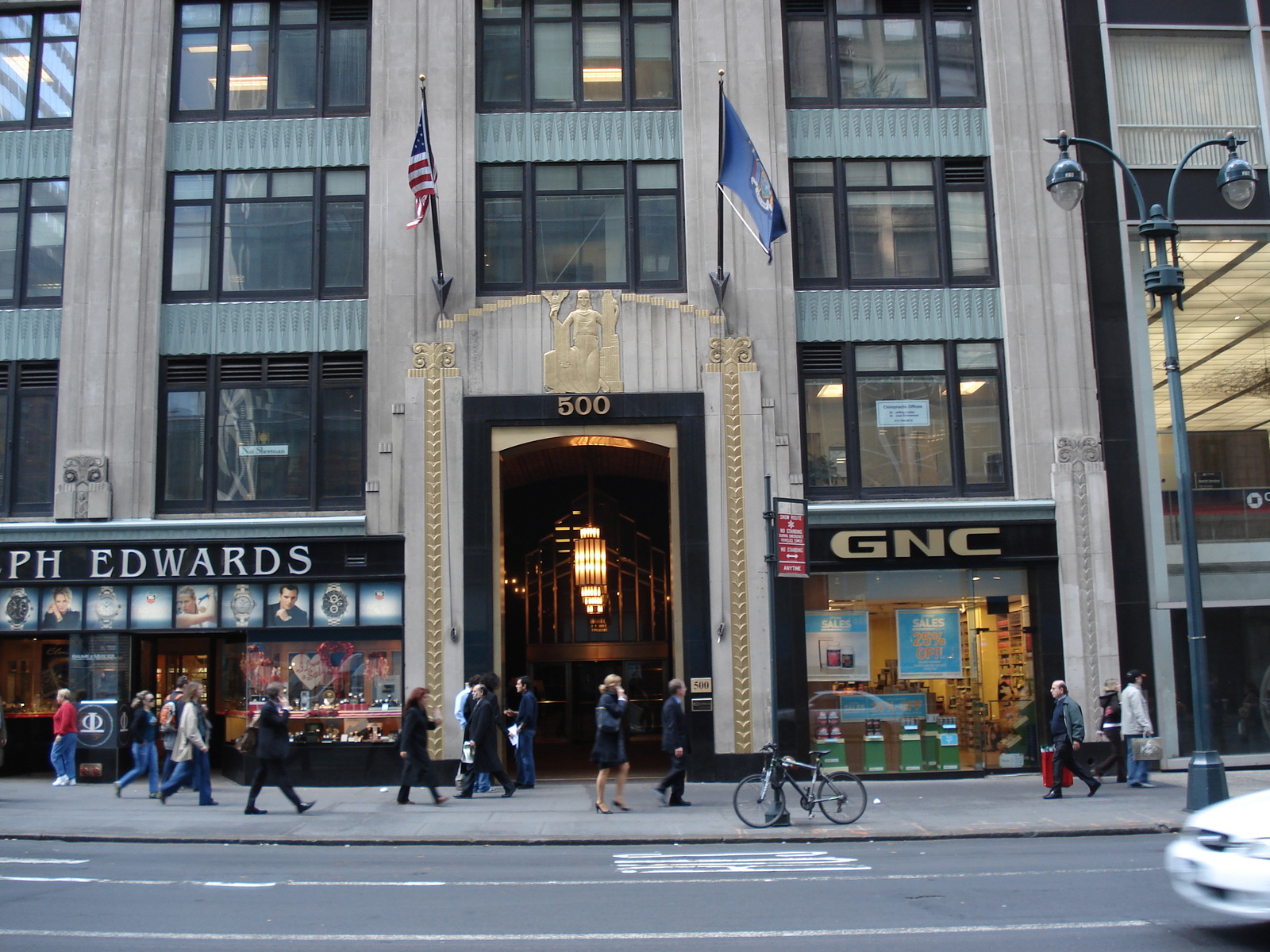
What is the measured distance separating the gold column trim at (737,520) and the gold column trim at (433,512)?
16.0ft

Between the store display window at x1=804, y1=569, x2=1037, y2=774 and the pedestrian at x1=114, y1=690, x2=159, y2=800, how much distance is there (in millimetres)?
11239

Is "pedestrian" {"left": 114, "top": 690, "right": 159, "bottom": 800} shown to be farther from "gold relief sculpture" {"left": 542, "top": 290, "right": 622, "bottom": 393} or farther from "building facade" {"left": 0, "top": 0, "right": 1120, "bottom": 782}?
"gold relief sculpture" {"left": 542, "top": 290, "right": 622, "bottom": 393}

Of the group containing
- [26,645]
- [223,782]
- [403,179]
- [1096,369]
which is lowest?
A: [223,782]

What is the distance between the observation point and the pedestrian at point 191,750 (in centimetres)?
1706

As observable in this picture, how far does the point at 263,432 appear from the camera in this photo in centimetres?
2105

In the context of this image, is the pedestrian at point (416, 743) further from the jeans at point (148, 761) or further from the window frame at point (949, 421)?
the window frame at point (949, 421)

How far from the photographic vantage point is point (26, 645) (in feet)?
71.6

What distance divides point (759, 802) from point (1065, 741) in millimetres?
5587

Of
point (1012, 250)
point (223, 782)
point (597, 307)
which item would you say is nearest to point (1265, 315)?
point (1012, 250)

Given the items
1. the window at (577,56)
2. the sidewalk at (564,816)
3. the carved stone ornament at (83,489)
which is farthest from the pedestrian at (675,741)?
the window at (577,56)

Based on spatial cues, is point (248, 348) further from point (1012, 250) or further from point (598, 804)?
point (1012, 250)

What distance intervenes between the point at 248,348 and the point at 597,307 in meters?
6.58

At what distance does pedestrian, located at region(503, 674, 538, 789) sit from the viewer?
18.9 m

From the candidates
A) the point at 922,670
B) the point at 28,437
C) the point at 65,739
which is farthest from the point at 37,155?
the point at 922,670
